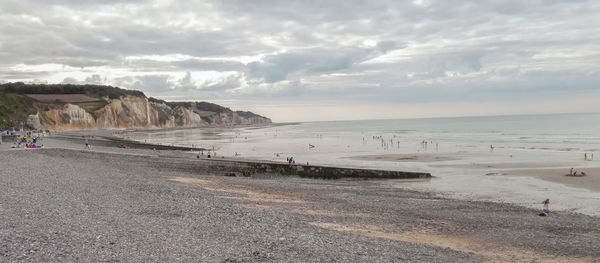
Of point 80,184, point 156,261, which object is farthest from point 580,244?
point 80,184

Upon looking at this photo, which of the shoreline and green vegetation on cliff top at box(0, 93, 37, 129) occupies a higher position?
green vegetation on cliff top at box(0, 93, 37, 129)

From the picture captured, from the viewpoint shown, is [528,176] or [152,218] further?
[528,176]

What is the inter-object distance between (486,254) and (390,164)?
31870mm

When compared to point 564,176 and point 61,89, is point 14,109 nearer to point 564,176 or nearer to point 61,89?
point 61,89

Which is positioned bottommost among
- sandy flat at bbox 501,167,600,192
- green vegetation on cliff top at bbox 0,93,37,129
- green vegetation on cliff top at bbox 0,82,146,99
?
sandy flat at bbox 501,167,600,192

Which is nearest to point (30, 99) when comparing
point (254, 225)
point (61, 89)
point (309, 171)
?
point (61, 89)

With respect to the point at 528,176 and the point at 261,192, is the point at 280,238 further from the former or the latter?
the point at 528,176

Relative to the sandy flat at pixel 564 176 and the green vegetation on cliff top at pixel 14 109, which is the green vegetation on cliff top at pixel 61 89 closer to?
the green vegetation on cliff top at pixel 14 109

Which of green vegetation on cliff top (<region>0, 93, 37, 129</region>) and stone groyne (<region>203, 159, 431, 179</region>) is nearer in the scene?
stone groyne (<region>203, 159, 431, 179</region>)

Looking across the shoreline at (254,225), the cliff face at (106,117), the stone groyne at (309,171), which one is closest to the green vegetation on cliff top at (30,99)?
the cliff face at (106,117)

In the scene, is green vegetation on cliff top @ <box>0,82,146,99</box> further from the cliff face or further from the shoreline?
the shoreline

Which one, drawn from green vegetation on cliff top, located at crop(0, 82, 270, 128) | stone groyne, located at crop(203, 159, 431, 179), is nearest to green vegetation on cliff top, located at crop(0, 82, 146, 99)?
green vegetation on cliff top, located at crop(0, 82, 270, 128)

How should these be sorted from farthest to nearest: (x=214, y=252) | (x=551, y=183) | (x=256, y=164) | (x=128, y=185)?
(x=256, y=164) < (x=551, y=183) < (x=128, y=185) < (x=214, y=252)

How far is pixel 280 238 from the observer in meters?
12.8
